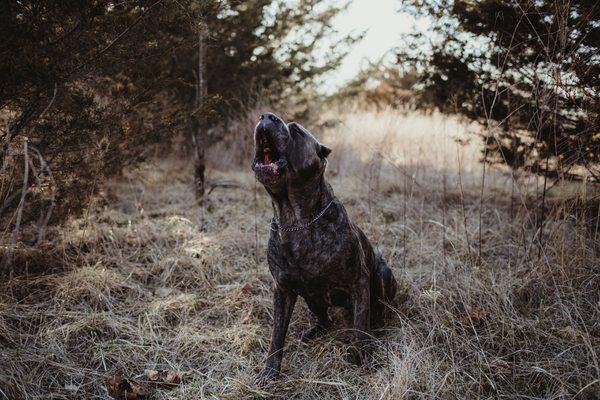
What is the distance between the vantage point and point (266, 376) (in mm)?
2576

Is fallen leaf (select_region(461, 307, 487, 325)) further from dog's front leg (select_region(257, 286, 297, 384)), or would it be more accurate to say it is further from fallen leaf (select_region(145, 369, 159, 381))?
fallen leaf (select_region(145, 369, 159, 381))

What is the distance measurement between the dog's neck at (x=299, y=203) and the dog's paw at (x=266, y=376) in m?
0.88

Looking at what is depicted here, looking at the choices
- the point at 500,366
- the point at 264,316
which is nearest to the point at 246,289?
the point at 264,316

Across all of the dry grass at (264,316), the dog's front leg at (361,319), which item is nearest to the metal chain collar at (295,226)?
the dog's front leg at (361,319)

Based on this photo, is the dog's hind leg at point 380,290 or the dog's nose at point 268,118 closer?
the dog's nose at point 268,118

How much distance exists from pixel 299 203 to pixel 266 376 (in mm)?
1039

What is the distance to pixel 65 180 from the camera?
11.6 ft

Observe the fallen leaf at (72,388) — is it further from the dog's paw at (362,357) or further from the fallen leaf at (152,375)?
the dog's paw at (362,357)

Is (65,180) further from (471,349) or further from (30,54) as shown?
(471,349)

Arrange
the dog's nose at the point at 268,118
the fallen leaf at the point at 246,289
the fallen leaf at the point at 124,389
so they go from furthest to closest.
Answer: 1. the fallen leaf at the point at 246,289
2. the fallen leaf at the point at 124,389
3. the dog's nose at the point at 268,118

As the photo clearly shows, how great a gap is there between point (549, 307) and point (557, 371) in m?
0.52

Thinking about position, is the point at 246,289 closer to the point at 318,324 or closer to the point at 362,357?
the point at 318,324

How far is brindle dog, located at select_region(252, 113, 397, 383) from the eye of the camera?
2328 millimetres

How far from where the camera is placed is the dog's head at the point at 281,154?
2.27 m
